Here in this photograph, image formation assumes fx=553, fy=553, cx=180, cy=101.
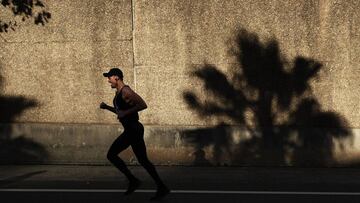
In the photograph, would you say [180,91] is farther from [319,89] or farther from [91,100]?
[319,89]

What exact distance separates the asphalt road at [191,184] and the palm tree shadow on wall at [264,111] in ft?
1.13

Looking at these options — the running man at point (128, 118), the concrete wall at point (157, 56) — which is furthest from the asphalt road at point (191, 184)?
the concrete wall at point (157, 56)

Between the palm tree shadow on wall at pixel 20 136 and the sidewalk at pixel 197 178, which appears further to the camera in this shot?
the palm tree shadow on wall at pixel 20 136

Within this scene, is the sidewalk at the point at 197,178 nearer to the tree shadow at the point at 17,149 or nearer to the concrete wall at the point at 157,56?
the tree shadow at the point at 17,149

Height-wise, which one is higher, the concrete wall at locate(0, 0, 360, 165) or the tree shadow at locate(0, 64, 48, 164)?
the concrete wall at locate(0, 0, 360, 165)

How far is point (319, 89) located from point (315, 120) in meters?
0.56

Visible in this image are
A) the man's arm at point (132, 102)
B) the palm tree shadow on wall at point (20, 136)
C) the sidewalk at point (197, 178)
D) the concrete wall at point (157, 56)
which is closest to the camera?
the man's arm at point (132, 102)

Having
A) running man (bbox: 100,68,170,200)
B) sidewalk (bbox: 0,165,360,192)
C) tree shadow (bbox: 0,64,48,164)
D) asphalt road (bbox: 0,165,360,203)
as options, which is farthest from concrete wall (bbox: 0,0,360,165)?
running man (bbox: 100,68,170,200)

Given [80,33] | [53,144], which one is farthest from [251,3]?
[53,144]

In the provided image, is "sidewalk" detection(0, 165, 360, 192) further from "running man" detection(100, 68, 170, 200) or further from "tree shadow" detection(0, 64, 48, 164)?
"running man" detection(100, 68, 170, 200)

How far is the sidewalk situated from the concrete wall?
20.3 inches

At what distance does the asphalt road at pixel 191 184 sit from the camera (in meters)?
7.16

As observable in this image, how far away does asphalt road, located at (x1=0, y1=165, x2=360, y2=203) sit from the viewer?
716 centimetres

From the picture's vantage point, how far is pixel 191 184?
812cm
